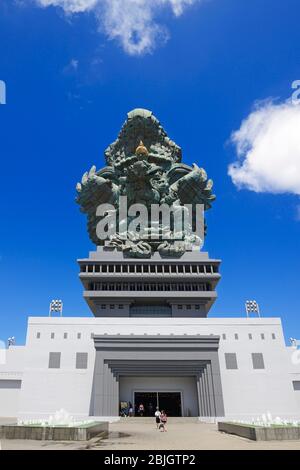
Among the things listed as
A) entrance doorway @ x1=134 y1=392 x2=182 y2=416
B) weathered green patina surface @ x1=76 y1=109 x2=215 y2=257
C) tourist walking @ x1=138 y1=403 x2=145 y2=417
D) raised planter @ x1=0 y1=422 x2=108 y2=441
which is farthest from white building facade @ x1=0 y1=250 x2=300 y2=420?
weathered green patina surface @ x1=76 y1=109 x2=215 y2=257

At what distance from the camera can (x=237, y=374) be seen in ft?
113

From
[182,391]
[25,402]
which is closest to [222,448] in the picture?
[182,391]

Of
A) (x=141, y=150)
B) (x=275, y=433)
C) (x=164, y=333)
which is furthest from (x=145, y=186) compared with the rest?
(x=275, y=433)

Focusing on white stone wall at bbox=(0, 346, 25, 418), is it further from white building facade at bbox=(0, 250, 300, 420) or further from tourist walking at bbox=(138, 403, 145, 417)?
tourist walking at bbox=(138, 403, 145, 417)

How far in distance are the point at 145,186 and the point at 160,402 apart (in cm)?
3208

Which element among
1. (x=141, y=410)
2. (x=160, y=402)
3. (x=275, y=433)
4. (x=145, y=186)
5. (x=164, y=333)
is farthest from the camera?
(x=145, y=186)

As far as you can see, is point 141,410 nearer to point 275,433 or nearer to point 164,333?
point 164,333

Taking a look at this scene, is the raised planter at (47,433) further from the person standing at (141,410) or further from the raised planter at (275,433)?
the person standing at (141,410)

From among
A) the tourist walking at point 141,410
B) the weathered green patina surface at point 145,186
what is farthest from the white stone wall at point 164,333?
the weathered green patina surface at point 145,186

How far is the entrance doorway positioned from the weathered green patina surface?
20.4m

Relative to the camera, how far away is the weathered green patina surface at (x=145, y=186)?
170 ft

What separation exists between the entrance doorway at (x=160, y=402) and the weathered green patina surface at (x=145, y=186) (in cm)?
2037

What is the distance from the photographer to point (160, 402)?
3397cm
